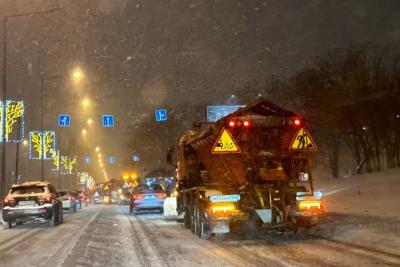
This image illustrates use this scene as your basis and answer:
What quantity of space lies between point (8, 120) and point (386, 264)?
119 ft

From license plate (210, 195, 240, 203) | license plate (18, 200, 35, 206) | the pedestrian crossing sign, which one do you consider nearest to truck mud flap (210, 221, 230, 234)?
license plate (210, 195, 240, 203)

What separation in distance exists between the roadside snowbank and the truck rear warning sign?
3292mm

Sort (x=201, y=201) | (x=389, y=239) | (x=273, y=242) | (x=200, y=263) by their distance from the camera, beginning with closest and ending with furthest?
(x=200, y=263)
(x=389, y=239)
(x=273, y=242)
(x=201, y=201)

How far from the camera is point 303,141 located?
50.9ft

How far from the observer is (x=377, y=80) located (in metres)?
41.2

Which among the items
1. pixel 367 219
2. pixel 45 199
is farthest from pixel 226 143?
pixel 45 199

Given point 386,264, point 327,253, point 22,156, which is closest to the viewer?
point 386,264

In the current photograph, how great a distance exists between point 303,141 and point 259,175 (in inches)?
57.9

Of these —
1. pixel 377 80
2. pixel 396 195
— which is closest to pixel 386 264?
pixel 396 195

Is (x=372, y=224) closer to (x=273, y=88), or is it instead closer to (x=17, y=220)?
(x=17, y=220)

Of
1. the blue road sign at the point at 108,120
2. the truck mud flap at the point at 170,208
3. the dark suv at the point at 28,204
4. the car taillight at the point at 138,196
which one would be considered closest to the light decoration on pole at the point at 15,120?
the blue road sign at the point at 108,120

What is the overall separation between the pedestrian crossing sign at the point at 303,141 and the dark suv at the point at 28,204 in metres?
10.4

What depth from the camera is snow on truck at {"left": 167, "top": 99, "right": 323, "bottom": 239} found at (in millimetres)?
14961

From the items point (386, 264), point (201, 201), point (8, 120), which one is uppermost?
point (8, 120)
